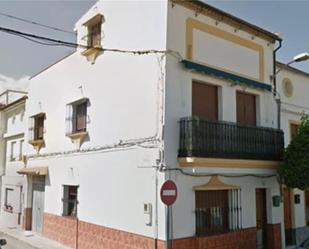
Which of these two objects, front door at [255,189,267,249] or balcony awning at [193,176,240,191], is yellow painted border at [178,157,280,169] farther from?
front door at [255,189,267,249]

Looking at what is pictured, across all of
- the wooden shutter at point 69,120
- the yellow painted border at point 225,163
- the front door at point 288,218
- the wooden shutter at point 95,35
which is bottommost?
the front door at point 288,218

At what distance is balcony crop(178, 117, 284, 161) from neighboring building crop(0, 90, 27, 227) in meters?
12.8

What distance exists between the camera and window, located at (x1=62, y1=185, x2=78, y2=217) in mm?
14502

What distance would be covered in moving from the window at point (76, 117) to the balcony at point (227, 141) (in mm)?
5415

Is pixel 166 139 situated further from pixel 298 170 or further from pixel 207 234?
pixel 298 170

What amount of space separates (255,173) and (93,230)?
5863mm

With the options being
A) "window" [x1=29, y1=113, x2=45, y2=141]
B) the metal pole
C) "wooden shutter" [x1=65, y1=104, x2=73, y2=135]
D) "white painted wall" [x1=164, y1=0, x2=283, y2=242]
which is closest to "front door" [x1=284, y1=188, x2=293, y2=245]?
"white painted wall" [x1=164, y1=0, x2=283, y2=242]

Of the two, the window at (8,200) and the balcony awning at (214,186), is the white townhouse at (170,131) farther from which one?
the window at (8,200)

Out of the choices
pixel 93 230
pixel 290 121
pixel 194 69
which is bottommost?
pixel 93 230

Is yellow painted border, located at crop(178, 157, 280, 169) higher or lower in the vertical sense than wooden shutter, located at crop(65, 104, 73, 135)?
lower

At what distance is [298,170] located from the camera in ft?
37.6

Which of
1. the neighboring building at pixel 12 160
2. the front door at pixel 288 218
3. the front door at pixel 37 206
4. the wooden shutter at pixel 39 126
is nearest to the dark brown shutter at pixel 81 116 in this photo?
the wooden shutter at pixel 39 126

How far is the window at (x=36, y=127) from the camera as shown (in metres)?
17.9

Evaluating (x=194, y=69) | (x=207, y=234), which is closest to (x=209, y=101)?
(x=194, y=69)
